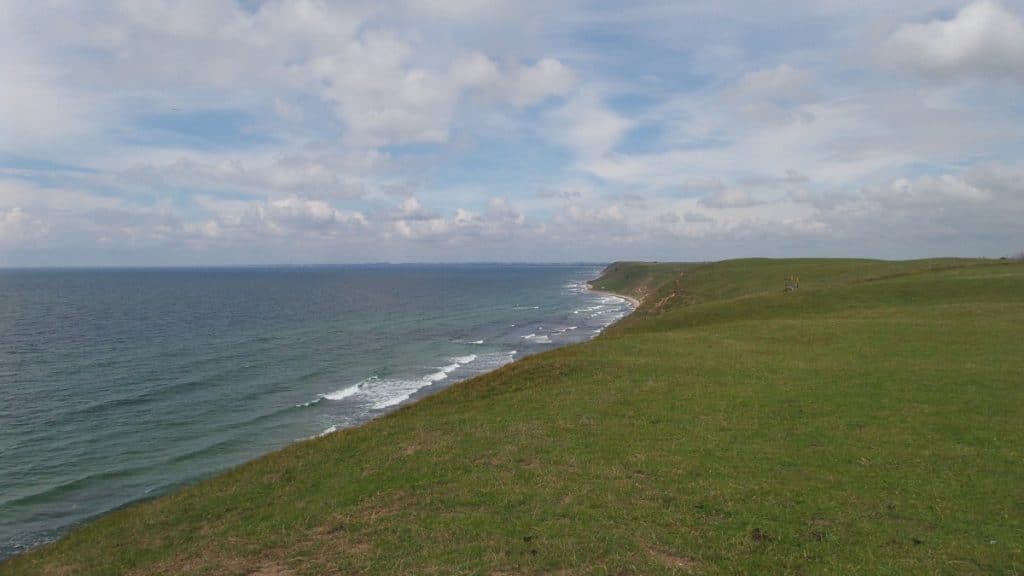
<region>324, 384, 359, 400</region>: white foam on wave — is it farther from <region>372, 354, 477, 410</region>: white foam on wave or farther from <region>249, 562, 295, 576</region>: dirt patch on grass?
<region>249, 562, 295, 576</region>: dirt patch on grass

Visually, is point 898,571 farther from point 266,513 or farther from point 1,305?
point 1,305

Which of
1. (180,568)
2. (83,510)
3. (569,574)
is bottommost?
(83,510)

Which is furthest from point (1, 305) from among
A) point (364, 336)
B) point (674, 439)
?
point (674, 439)

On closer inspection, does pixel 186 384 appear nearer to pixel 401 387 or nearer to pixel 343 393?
pixel 343 393

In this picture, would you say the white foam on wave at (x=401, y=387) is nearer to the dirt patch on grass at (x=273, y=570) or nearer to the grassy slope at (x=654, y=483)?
the grassy slope at (x=654, y=483)


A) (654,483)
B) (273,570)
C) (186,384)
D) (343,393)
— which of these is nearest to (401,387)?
(343,393)

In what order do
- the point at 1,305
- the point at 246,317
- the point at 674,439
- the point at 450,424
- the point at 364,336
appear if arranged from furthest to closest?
the point at 1,305
the point at 246,317
the point at 364,336
the point at 450,424
the point at 674,439

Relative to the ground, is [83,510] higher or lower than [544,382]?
lower
